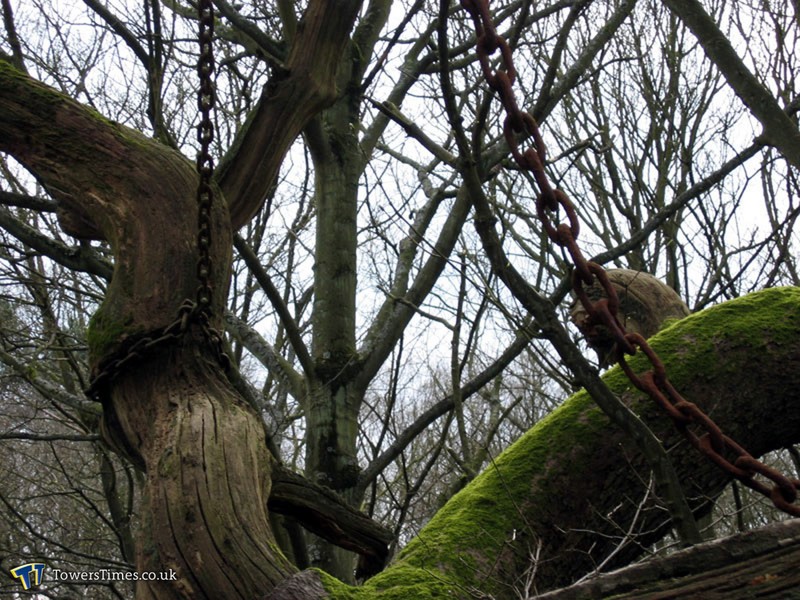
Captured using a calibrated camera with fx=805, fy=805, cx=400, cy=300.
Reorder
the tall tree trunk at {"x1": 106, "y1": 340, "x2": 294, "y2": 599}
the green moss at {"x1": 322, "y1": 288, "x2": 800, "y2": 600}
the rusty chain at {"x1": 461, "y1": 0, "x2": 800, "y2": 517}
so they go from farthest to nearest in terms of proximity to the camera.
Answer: the green moss at {"x1": 322, "y1": 288, "x2": 800, "y2": 600} → the tall tree trunk at {"x1": 106, "y1": 340, "x2": 294, "y2": 599} → the rusty chain at {"x1": 461, "y1": 0, "x2": 800, "y2": 517}

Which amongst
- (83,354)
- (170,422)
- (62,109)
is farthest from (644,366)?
(83,354)

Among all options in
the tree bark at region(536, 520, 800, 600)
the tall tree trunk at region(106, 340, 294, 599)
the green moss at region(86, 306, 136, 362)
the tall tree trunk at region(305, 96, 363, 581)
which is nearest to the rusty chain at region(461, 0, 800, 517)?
the tree bark at region(536, 520, 800, 600)

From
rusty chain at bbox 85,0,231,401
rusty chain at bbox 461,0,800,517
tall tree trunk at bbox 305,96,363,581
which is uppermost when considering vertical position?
tall tree trunk at bbox 305,96,363,581

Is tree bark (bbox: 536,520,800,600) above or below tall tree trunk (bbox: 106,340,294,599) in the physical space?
below

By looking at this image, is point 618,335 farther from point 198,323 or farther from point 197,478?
point 198,323

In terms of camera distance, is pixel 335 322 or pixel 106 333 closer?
pixel 106 333

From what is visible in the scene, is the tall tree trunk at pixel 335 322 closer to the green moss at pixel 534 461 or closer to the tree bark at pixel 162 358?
the green moss at pixel 534 461

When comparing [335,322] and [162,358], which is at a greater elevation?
[335,322]

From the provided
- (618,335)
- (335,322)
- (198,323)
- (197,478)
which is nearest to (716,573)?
(618,335)

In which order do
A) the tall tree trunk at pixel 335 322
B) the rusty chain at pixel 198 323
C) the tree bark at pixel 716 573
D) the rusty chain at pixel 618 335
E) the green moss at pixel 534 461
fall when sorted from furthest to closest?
the tall tree trunk at pixel 335 322 < the green moss at pixel 534 461 < the rusty chain at pixel 198 323 < the rusty chain at pixel 618 335 < the tree bark at pixel 716 573

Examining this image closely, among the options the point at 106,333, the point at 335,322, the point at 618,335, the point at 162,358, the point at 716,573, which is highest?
the point at 335,322

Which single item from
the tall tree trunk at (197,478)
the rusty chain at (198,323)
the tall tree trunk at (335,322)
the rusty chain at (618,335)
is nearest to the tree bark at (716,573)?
the rusty chain at (618,335)

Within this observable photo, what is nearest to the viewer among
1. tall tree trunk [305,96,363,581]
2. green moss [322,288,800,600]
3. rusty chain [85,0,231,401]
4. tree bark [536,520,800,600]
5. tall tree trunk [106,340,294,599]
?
tree bark [536,520,800,600]

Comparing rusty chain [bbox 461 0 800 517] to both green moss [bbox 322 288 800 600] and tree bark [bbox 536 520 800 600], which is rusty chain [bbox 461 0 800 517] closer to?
tree bark [bbox 536 520 800 600]
